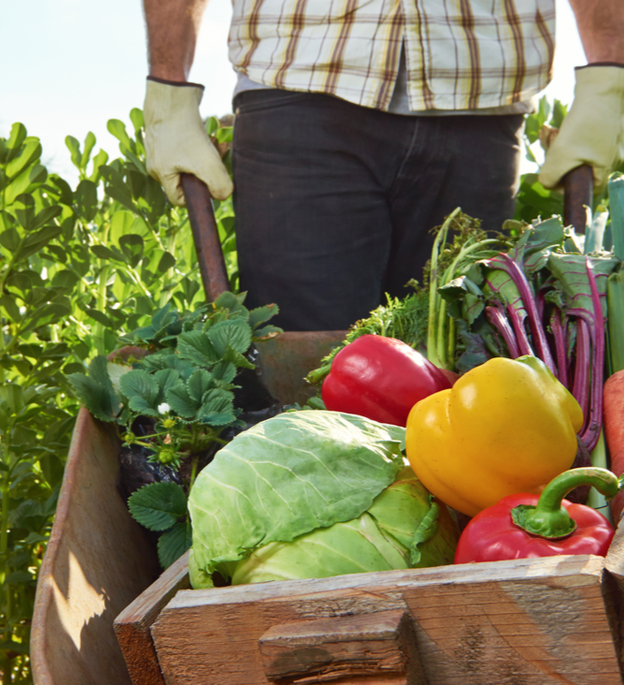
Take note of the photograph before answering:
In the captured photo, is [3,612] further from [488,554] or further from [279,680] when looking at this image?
[488,554]

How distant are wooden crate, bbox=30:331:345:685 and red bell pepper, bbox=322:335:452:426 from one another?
1.37ft

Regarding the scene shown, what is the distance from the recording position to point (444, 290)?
1.03 m

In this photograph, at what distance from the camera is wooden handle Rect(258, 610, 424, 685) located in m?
0.52

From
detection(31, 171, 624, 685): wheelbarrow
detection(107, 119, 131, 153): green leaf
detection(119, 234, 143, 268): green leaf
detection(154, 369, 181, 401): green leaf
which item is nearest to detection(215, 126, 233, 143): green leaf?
detection(107, 119, 131, 153): green leaf

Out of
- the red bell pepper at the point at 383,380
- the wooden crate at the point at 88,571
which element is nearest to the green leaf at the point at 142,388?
the wooden crate at the point at 88,571

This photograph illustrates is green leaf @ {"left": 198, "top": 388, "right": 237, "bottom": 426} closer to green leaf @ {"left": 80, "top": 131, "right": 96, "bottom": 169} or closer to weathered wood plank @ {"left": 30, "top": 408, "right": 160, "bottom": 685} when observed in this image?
weathered wood plank @ {"left": 30, "top": 408, "right": 160, "bottom": 685}

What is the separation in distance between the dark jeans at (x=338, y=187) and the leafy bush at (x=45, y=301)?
236 millimetres

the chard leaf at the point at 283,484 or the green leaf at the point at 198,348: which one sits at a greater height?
the green leaf at the point at 198,348

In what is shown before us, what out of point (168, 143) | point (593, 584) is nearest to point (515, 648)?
point (593, 584)

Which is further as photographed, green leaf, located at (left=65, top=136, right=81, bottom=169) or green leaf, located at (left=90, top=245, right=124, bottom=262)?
green leaf, located at (left=65, top=136, right=81, bottom=169)

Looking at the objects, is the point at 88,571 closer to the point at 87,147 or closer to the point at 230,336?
the point at 230,336

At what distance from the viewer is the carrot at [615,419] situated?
0.82 m

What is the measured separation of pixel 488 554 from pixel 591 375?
0.49m

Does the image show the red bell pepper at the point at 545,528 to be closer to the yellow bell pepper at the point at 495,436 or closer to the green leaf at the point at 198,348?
the yellow bell pepper at the point at 495,436
